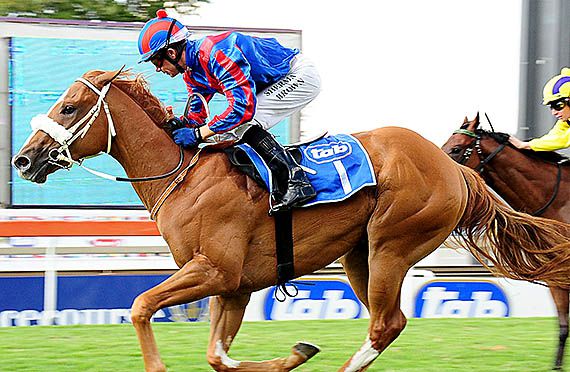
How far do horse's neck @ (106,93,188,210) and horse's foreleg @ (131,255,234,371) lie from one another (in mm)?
439

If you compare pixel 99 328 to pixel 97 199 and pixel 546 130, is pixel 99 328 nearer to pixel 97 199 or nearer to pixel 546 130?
pixel 97 199

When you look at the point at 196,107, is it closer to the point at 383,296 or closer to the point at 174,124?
the point at 174,124

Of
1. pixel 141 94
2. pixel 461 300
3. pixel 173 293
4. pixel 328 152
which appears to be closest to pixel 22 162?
pixel 141 94

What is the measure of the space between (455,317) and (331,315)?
1.05 metres

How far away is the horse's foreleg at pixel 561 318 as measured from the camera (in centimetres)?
580

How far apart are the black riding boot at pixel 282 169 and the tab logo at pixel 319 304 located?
349cm

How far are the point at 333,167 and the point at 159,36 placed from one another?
1.03 m

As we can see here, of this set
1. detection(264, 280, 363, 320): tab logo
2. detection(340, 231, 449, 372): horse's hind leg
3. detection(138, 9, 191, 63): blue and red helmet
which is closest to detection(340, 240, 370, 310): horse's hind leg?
detection(340, 231, 449, 372): horse's hind leg

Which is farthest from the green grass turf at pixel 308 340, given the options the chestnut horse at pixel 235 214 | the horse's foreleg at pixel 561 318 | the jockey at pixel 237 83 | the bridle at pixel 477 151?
the jockey at pixel 237 83

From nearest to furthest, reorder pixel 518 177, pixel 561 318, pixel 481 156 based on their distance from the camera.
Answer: pixel 561 318, pixel 518 177, pixel 481 156

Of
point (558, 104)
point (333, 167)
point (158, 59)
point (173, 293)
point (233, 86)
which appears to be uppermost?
point (158, 59)

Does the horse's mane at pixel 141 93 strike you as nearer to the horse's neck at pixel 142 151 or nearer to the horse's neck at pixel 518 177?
the horse's neck at pixel 142 151

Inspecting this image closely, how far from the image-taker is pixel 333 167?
4.86m

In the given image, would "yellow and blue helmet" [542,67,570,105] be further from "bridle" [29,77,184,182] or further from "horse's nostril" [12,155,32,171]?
"horse's nostril" [12,155,32,171]
